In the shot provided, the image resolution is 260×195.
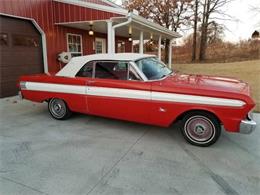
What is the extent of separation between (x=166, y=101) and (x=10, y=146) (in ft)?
9.35

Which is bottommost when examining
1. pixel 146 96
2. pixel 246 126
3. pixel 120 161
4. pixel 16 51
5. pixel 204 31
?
pixel 120 161

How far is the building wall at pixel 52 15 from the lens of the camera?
7504 millimetres

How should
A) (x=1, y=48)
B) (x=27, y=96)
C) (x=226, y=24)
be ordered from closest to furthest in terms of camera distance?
1. (x=27, y=96)
2. (x=1, y=48)
3. (x=226, y=24)

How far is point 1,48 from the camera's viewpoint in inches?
276

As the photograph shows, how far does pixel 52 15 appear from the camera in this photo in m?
8.66

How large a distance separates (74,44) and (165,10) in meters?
18.3

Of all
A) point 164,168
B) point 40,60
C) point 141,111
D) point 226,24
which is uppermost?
point 226,24

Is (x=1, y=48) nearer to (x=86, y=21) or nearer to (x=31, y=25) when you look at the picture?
(x=31, y=25)

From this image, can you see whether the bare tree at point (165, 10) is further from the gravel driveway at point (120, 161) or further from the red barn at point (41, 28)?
the gravel driveway at point (120, 161)

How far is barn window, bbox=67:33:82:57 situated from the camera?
9930 millimetres

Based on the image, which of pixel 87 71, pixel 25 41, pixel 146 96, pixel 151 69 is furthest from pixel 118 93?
pixel 25 41

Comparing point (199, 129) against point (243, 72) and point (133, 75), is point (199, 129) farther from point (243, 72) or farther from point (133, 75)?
point (243, 72)

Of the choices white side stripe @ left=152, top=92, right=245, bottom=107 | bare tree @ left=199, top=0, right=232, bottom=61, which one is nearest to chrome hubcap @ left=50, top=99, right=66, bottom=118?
white side stripe @ left=152, top=92, right=245, bottom=107

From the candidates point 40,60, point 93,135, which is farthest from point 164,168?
point 40,60
